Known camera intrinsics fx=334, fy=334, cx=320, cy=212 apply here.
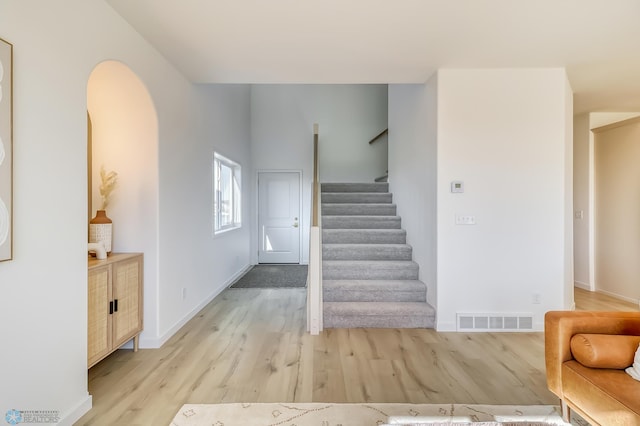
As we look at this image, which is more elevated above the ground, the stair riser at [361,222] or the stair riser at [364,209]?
the stair riser at [364,209]

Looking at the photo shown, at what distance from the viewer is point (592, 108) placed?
178 inches

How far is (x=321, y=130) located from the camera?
7.06 metres

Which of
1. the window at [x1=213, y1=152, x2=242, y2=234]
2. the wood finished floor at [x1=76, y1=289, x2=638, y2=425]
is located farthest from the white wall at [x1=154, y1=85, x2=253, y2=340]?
the wood finished floor at [x1=76, y1=289, x2=638, y2=425]

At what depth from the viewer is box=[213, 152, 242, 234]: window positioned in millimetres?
5039

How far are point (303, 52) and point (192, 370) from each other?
8.91 ft

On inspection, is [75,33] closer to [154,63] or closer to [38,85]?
[38,85]

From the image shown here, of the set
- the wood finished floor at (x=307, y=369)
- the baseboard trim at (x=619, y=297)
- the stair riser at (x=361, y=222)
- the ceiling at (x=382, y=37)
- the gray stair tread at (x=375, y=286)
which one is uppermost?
the ceiling at (x=382, y=37)

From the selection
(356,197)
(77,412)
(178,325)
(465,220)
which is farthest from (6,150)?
(356,197)

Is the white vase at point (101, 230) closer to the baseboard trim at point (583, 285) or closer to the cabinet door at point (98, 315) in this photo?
the cabinet door at point (98, 315)

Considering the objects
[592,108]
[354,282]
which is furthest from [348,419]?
[592,108]

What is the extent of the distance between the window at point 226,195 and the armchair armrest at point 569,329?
13.2 ft

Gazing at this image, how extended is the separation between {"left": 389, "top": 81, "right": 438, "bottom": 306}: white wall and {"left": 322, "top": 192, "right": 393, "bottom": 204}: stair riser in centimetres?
19

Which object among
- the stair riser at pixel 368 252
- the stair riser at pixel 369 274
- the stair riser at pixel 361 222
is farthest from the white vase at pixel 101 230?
the stair riser at pixel 361 222

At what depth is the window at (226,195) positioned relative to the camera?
16.5 feet
